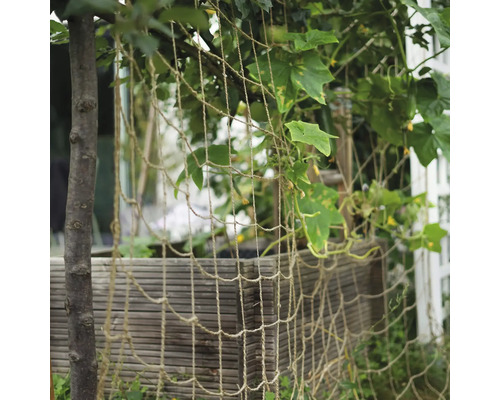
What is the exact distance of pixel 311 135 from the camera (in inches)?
54.2

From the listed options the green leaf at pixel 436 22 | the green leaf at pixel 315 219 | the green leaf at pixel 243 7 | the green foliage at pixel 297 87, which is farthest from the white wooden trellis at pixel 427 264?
the green leaf at pixel 243 7

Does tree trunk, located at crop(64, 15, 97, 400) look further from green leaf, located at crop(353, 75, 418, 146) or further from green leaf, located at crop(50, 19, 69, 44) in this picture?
green leaf, located at crop(353, 75, 418, 146)

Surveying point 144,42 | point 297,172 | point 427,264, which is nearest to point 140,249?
point 297,172

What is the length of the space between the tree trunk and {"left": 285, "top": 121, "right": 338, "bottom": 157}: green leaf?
0.53 m

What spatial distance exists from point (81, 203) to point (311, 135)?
60cm

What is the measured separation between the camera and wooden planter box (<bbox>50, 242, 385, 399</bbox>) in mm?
1580

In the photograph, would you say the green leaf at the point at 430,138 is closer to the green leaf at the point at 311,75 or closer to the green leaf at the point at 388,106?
the green leaf at the point at 388,106

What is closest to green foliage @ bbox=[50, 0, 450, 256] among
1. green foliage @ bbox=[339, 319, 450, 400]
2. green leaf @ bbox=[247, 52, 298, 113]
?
green leaf @ bbox=[247, 52, 298, 113]

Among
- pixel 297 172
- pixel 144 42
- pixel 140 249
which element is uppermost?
pixel 144 42

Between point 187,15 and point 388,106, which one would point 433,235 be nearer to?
point 388,106

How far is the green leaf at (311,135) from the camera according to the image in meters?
1.35

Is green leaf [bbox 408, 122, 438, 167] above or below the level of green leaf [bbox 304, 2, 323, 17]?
below
